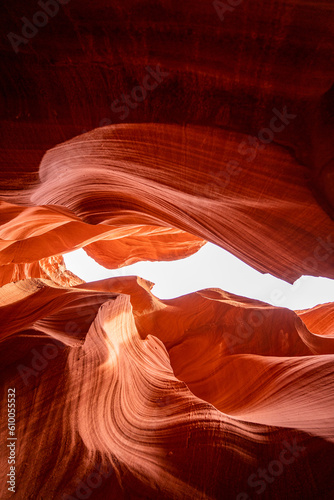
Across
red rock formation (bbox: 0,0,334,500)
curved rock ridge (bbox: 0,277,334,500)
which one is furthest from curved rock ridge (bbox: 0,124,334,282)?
curved rock ridge (bbox: 0,277,334,500)

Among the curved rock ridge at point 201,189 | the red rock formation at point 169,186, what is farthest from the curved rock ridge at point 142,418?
the curved rock ridge at point 201,189

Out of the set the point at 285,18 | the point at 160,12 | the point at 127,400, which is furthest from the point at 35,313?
the point at 285,18

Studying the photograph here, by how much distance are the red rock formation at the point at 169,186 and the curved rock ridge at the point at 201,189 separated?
22 mm

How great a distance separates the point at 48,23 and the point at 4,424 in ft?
11.3

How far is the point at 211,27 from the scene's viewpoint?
6.34ft

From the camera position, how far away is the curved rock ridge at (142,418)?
259 cm

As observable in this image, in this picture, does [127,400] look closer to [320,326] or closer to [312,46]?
[312,46]

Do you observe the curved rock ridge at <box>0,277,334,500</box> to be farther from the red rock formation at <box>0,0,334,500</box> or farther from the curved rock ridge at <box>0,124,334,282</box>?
the curved rock ridge at <box>0,124,334,282</box>

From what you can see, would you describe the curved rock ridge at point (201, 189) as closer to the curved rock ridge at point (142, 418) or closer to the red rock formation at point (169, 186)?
the red rock formation at point (169, 186)

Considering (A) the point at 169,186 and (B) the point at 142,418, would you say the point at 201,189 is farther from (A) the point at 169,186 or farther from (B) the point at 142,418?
(B) the point at 142,418

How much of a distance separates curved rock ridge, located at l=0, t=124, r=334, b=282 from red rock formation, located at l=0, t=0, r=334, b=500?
0.07 feet

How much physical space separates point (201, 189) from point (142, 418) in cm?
297

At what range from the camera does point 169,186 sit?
3383 mm

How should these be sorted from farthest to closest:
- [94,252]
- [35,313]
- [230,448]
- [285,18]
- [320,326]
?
[94,252]
[320,326]
[35,313]
[230,448]
[285,18]
